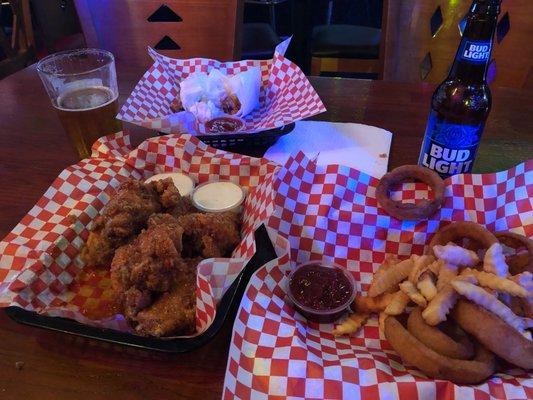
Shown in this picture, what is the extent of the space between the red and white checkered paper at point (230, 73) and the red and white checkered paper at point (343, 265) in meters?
0.44

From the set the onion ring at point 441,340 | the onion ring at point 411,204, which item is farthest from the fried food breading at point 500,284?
the onion ring at point 411,204

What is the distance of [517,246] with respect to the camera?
1.09 m

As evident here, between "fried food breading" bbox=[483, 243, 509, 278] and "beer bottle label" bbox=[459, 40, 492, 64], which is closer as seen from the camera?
"fried food breading" bbox=[483, 243, 509, 278]

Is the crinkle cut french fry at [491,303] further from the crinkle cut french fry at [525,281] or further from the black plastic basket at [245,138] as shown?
the black plastic basket at [245,138]

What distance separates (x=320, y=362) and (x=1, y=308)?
0.77 meters

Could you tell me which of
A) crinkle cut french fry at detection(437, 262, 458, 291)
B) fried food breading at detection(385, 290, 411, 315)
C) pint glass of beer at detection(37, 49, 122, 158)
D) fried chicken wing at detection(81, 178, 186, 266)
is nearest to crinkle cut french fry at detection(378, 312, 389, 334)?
fried food breading at detection(385, 290, 411, 315)

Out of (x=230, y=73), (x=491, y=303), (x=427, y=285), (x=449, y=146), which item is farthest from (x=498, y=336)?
(x=230, y=73)

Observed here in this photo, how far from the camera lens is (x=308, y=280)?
3.71ft

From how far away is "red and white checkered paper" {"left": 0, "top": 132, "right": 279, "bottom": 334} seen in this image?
0.98m

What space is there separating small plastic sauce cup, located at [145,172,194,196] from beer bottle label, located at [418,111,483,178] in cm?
76

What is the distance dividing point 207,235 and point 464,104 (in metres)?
0.81

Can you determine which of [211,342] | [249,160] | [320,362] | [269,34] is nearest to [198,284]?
[211,342]

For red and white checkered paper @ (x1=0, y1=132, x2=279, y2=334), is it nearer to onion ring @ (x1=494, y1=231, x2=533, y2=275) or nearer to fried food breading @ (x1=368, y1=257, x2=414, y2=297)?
fried food breading @ (x1=368, y1=257, x2=414, y2=297)

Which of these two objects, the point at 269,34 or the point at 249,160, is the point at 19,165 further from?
the point at 269,34
